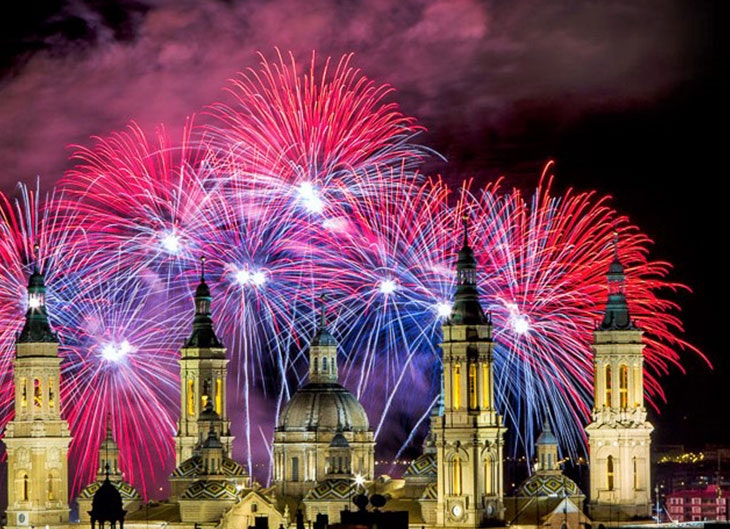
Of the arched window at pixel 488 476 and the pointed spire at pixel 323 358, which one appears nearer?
the arched window at pixel 488 476

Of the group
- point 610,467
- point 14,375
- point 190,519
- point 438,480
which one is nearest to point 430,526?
point 438,480

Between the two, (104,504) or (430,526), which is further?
(430,526)

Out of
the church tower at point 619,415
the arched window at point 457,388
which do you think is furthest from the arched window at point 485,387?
the church tower at point 619,415

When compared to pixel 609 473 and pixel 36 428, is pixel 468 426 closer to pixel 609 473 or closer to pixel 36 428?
pixel 609 473

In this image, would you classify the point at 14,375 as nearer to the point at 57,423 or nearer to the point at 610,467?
the point at 57,423

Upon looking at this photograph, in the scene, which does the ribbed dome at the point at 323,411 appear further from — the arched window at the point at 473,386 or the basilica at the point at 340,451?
the arched window at the point at 473,386

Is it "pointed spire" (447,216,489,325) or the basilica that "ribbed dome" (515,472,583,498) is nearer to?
the basilica

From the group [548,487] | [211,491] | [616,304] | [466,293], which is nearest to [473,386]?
[466,293]

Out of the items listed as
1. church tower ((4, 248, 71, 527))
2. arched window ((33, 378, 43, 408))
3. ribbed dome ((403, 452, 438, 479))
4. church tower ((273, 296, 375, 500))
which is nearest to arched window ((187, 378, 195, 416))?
church tower ((273, 296, 375, 500))
